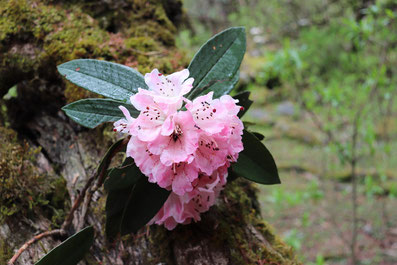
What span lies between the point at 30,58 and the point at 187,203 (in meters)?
0.86

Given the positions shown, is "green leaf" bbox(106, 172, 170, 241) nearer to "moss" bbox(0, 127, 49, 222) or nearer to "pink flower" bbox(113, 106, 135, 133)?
"pink flower" bbox(113, 106, 135, 133)

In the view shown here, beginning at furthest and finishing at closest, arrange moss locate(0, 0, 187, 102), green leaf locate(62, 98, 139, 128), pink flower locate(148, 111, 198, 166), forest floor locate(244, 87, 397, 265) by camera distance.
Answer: forest floor locate(244, 87, 397, 265) < moss locate(0, 0, 187, 102) < green leaf locate(62, 98, 139, 128) < pink flower locate(148, 111, 198, 166)

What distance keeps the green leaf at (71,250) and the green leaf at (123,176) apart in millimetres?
148

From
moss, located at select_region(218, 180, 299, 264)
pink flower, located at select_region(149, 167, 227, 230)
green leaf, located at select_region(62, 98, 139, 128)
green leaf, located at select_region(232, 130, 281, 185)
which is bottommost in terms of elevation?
moss, located at select_region(218, 180, 299, 264)

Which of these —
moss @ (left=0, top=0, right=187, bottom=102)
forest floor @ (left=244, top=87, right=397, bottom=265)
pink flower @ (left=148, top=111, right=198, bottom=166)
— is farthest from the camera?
forest floor @ (left=244, top=87, right=397, bottom=265)

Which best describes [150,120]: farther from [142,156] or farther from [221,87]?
[221,87]

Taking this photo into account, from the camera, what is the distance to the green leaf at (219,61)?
932mm

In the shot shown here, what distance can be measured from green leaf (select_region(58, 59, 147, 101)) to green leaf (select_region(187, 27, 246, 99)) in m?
0.15

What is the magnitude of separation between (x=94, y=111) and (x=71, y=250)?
347mm

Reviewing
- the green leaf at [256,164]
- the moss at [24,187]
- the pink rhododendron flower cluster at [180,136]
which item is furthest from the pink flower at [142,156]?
the moss at [24,187]

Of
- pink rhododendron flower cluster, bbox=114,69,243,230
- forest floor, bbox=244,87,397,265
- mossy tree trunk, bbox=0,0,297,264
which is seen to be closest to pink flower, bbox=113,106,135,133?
pink rhododendron flower cluster, bbox=114,69,243,230

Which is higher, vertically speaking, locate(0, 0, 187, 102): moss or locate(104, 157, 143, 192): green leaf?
locate(0, 0, 187, 102): moss

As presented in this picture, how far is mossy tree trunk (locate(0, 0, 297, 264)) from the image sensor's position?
3.13 ft

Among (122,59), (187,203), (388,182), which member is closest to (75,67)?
(122,59)
